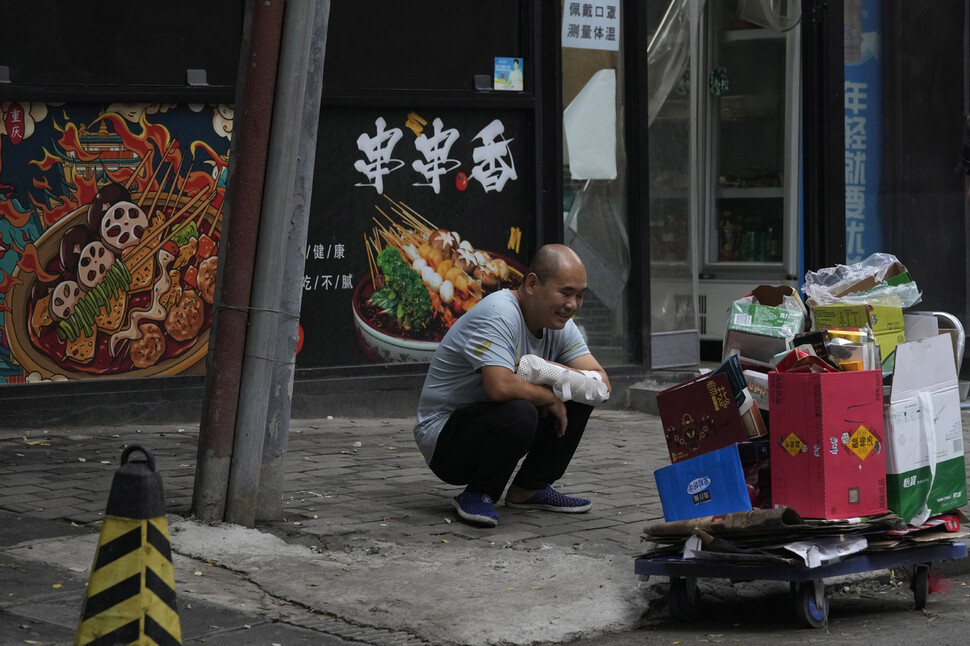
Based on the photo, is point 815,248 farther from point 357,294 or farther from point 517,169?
point 357,294

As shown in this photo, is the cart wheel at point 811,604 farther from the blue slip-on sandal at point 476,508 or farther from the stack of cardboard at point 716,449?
the blue slip-on sandal at point 476,508

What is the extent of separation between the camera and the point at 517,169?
926 cm

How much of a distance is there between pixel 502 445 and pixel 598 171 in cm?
444

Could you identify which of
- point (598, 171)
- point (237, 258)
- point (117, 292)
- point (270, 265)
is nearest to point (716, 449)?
point (270, 265)

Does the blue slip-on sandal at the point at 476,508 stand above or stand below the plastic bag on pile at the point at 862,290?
below

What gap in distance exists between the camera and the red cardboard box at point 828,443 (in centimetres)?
452

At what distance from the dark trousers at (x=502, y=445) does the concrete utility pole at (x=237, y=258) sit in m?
1.02

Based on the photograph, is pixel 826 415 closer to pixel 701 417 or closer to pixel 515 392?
pixel 701 417

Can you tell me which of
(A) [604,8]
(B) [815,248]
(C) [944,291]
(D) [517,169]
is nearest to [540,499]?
(D) [517,169]

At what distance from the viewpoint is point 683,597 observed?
189 inches

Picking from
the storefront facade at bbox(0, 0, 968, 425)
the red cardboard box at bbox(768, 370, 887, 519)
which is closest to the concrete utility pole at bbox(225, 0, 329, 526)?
the red cardboard box at bbox(768, 370, 887, 519)

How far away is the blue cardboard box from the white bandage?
0.85 metres

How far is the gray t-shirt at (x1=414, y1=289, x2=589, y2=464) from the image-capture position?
5750 mm

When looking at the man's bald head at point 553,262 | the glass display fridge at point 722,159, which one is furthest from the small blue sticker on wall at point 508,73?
the man's bald head at point 553,262
